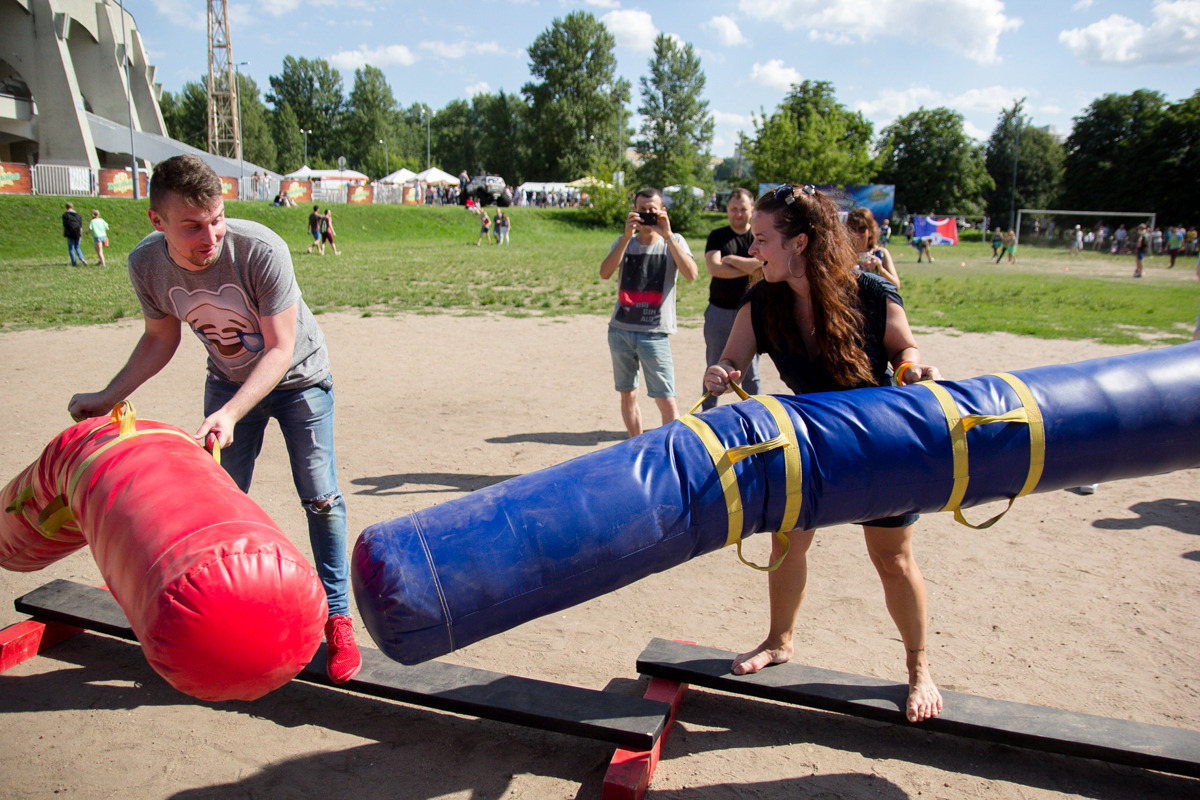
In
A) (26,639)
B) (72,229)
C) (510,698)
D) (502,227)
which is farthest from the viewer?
(502,227)

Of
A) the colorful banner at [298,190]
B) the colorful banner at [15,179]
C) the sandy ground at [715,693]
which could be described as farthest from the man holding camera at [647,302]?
the colorful banner at [298,190]

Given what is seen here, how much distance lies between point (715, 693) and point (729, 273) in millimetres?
3223

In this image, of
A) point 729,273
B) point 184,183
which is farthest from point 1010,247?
point 184,183

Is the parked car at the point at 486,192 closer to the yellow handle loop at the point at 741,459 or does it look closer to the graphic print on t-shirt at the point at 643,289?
the graphic print on t-shirt at the point at 643,289

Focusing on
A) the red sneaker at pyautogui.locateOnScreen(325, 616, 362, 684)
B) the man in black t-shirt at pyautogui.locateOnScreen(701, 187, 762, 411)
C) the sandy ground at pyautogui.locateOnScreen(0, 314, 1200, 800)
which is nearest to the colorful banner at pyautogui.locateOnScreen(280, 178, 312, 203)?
the sandy ground at pyautogui.locateOnScreen(0, 314, 1200, 800)

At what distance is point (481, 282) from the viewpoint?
19.1 meters

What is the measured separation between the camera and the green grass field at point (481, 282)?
14.2 metres

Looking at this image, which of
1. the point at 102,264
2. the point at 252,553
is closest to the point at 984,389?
the point at 252,553

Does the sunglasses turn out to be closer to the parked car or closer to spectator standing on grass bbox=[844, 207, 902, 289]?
spectator standing on grass bbox=[844, 207, 902, 289]

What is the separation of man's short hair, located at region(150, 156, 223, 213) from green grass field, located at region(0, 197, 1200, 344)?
37.9 ft

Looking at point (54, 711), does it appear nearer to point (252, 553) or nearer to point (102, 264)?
point (252, 553)

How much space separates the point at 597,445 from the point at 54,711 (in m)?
4.29

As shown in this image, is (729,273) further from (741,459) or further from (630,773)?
(630,773)

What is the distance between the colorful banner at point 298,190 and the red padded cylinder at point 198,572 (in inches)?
1622
